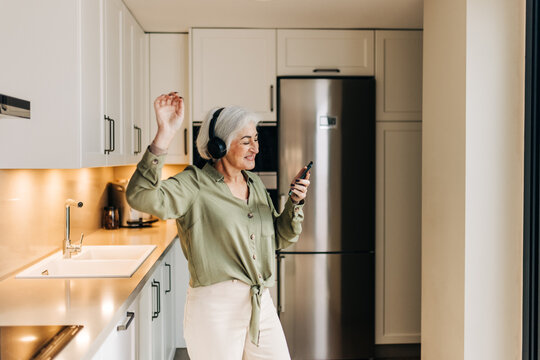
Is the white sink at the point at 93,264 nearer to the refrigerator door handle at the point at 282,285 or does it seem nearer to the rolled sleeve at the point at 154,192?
the rolled sleeve at the point at 154,192

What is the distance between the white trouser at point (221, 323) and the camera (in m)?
1.61

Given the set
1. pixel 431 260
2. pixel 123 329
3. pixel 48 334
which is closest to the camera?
pixel 48 334

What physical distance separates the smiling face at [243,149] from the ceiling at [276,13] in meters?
1.28

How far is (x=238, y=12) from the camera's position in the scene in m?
2.85

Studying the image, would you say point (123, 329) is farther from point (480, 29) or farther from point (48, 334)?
point (480, 29)

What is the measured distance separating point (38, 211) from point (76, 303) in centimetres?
84

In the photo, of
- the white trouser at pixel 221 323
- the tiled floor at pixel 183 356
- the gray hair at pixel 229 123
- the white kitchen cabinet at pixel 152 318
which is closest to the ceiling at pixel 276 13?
the gray hair at pixel 229 123

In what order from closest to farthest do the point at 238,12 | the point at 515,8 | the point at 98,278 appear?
1. the point at 98,278
2. the point at 515,8
3. the point at 238,12

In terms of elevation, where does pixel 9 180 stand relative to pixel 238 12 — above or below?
below

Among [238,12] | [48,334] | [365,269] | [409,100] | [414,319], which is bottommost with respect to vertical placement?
[414,319]

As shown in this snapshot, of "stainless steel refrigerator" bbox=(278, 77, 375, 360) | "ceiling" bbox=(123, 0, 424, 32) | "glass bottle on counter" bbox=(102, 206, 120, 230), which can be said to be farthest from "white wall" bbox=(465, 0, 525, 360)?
"glass bottle on counter" bbox=(102, 206, 120, 230)

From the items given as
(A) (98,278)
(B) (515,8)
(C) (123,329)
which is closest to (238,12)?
(B) (515,8)

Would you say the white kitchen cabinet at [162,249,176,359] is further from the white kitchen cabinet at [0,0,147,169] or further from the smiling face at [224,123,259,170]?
the smiling face at [224,123,259,170]

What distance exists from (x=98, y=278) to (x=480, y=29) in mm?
1985
